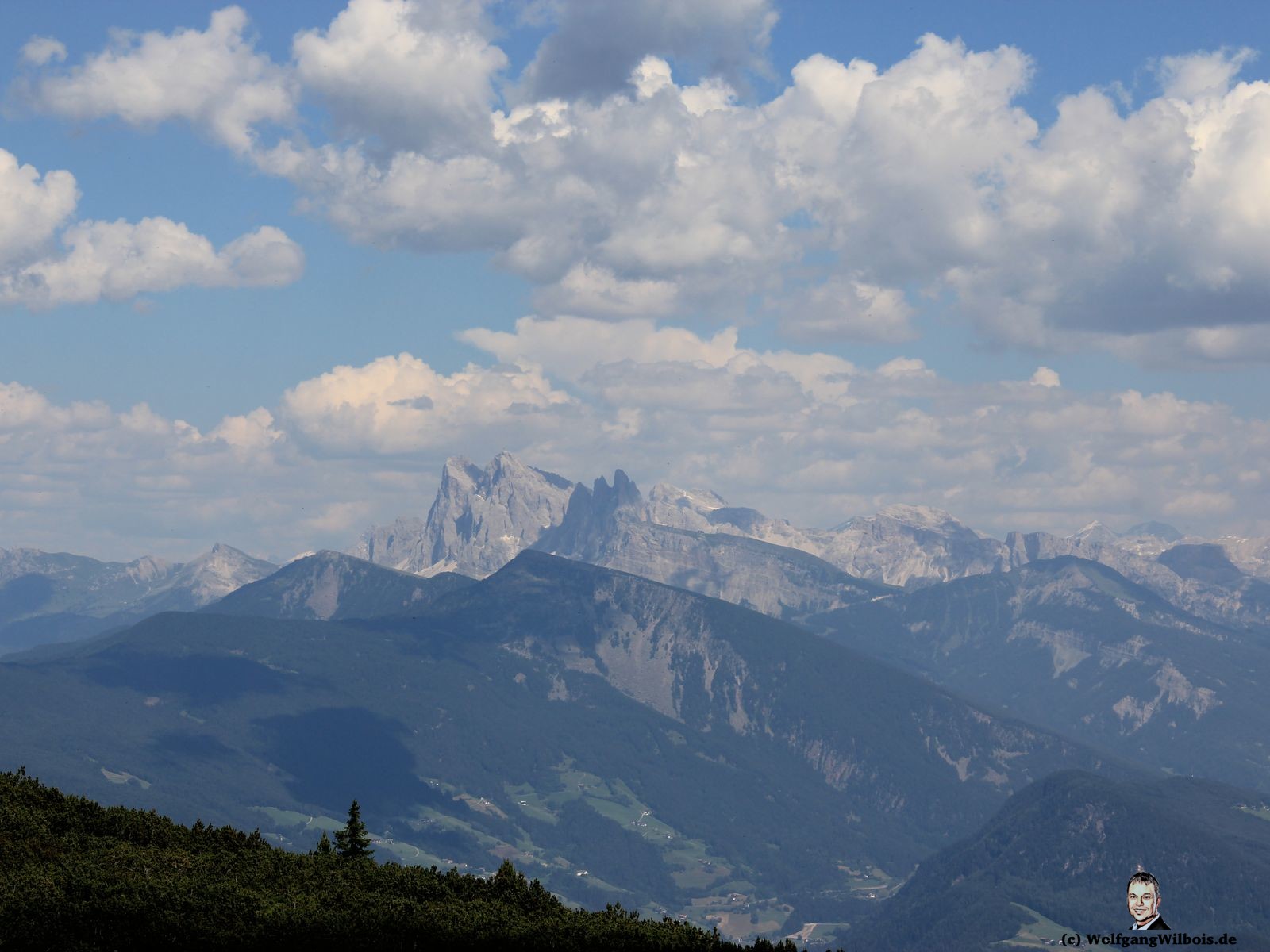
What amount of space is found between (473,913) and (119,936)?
3638 cm

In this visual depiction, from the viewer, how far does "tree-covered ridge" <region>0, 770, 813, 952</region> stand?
486 feet

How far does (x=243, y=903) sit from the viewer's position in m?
155

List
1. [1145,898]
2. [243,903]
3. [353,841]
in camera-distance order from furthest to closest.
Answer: [353,841]
[243,903]
[1145,898]

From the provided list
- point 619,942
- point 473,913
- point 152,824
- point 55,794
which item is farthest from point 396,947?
point 55,794

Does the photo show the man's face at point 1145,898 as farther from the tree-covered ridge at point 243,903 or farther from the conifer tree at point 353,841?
the conifer tree at point 353,841

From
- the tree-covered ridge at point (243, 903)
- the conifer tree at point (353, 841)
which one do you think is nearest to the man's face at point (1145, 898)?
the tree-covered ridge at point (243, 903)

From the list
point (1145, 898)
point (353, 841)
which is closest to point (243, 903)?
point (353, 841)

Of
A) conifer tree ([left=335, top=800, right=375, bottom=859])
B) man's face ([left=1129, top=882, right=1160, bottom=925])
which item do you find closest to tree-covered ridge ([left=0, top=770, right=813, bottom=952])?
conifer tree ([left=335, top=800, right=375, bottom=859])

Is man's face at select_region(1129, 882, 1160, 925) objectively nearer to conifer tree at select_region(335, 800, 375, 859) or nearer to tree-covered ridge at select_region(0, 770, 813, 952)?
tree-covered ridge at select_region(0, 770, 813, 952)

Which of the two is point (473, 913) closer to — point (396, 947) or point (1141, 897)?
point (396, 947)

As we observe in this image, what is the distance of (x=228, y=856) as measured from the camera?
178625 millimetres

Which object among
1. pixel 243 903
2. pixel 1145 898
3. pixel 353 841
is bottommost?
pixel 243 903

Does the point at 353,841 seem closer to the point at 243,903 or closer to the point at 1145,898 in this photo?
the point at 243,903

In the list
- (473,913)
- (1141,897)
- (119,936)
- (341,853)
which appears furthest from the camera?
(341,853)
